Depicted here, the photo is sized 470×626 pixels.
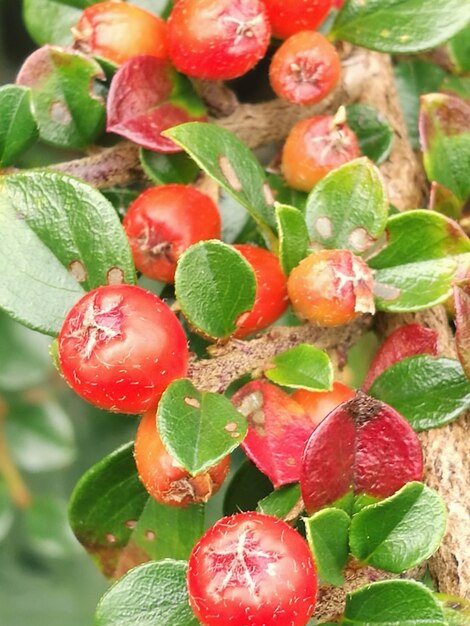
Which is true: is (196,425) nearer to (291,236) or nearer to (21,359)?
(291,236)

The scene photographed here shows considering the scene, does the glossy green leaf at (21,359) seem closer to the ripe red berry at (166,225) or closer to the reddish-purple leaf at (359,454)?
the ripe red berry at (166,225)

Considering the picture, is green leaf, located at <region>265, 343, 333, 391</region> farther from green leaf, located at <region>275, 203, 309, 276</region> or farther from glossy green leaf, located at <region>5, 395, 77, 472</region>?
glossy green leaf, located at <region>5, 395, 77, 472</region>

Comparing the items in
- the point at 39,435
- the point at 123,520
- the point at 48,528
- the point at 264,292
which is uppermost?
the point at 264,292

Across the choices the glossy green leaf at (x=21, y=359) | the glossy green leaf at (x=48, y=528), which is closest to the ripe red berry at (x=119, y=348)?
the glossy green leaf at (x=21, y=359)

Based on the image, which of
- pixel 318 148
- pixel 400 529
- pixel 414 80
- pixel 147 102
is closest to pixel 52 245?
pixel 147 102

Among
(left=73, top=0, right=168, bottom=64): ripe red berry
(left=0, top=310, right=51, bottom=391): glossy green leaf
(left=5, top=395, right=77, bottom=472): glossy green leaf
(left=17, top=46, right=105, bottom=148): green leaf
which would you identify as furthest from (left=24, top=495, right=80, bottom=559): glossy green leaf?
(left=73, top=0, right=168, bottom=64): ripe red berry

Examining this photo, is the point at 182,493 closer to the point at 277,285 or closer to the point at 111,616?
the point at 111,616
